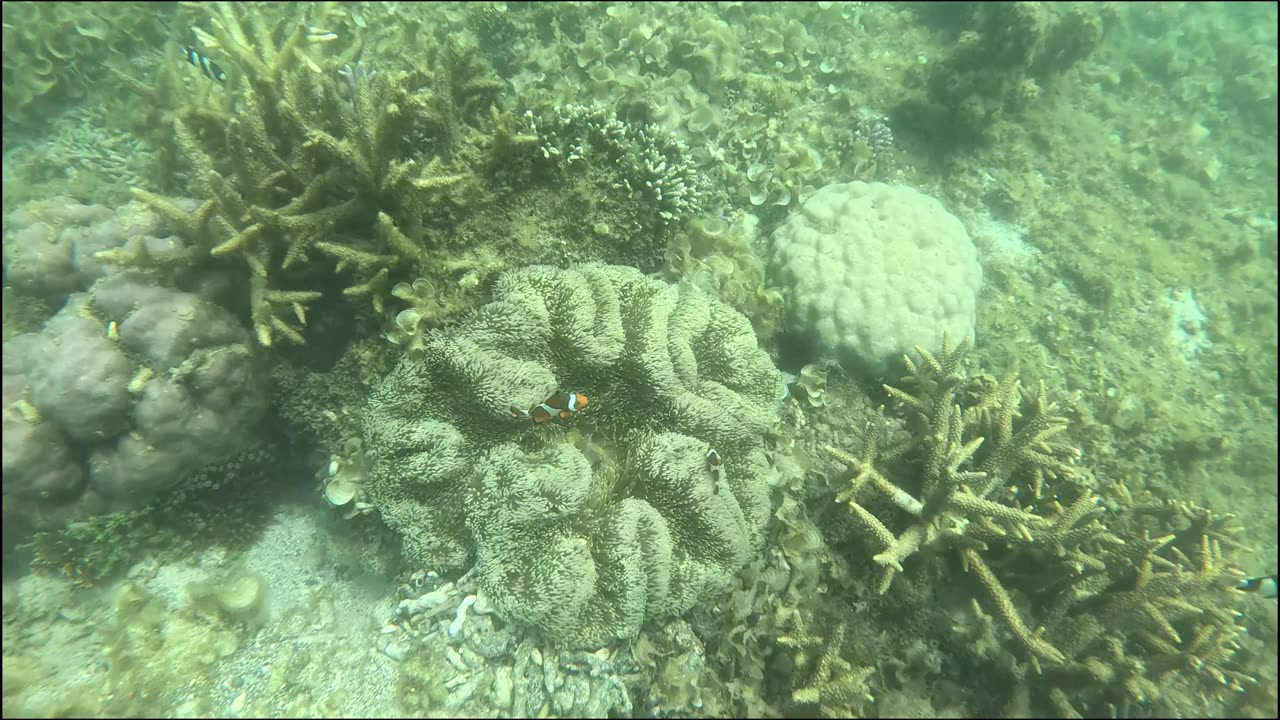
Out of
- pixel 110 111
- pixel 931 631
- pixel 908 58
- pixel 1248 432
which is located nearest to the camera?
pixel 931 631

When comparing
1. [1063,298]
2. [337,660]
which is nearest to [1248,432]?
[1063,298]

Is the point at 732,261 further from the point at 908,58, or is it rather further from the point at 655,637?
the point at 908,58

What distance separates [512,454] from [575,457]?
0.38 metres

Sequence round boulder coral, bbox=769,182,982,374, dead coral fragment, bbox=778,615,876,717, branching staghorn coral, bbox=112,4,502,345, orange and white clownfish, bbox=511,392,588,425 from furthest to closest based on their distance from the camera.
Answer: round boulder coral, bbox=769,182,982,374 < branching staghorn coral, bbox=112,4,502,345 < orange and white clownfish, bbox=511,392,588,425 < dead coral fragment, bbox=778,615,876,717

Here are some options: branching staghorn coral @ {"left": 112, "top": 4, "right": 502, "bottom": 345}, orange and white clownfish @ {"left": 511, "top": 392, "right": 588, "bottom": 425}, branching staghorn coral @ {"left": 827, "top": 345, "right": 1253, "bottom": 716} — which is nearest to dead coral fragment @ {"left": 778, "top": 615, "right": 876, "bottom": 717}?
branching staghorn coral @ {"left": 827, "top": 345, "right": 1253, "bottom": 716}

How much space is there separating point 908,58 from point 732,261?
6.16 meters

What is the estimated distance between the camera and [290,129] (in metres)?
3.71

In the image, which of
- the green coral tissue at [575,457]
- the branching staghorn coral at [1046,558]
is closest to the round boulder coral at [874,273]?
the branching staghorn coral at [1046,558]

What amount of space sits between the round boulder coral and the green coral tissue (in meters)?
1.40

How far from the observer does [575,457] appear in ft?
10.8

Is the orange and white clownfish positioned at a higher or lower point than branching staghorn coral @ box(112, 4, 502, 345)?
lower

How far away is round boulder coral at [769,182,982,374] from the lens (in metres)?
4.60

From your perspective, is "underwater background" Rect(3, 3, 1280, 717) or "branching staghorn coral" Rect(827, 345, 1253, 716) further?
"branching staghorn coral" Rect(827, 345, 1253, 716)

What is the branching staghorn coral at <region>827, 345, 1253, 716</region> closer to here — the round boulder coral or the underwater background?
the underwater background
